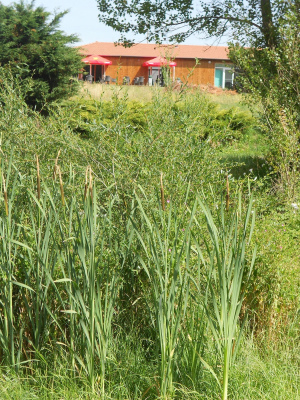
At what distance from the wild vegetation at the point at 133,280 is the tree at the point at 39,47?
9.45m

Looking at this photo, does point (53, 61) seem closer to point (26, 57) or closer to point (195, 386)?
point (26, 57)

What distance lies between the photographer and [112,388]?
7.27ft

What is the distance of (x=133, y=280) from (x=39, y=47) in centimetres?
1086

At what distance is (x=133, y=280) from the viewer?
259 cm

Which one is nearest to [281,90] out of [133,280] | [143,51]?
[133,280]

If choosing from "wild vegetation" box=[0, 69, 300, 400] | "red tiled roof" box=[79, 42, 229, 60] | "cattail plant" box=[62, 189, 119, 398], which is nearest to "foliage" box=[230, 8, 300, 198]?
"wild vegetation" box=[0, 69, 300, 400]

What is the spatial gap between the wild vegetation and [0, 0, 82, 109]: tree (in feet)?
31.0

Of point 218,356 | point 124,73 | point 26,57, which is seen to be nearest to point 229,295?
point 218,356

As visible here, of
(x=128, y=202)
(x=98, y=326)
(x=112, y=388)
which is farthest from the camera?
(x=128, y=202)

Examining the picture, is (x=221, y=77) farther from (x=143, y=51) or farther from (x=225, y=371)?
(x=225, y=371)

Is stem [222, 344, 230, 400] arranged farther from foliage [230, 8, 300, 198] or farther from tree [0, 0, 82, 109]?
tree [0, 0, 82, 109]

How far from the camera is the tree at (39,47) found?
1228cm

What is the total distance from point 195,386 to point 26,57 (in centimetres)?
1132

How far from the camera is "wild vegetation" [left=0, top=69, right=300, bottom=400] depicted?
207cm
